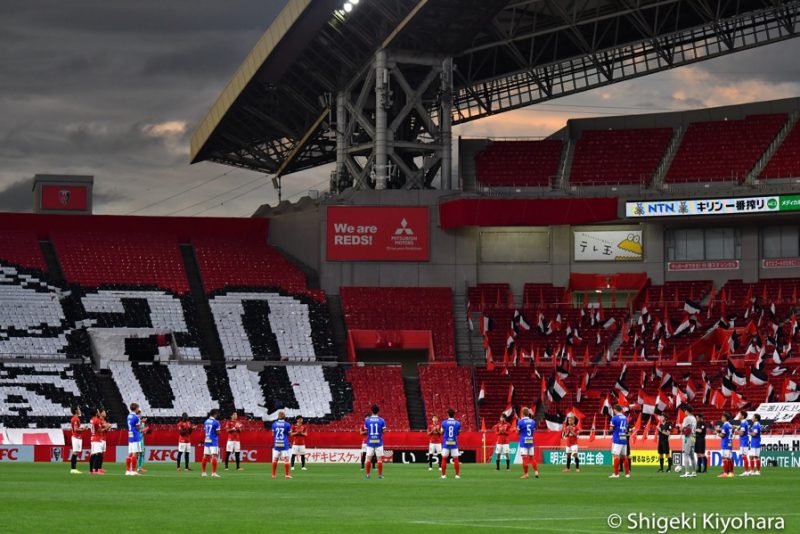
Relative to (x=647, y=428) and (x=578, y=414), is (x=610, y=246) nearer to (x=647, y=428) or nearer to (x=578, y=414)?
(x=578, y=414)

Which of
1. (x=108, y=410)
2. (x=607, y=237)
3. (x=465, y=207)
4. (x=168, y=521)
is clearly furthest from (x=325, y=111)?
(x=168, y=521)

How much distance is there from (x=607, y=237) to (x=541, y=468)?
32.5 meters

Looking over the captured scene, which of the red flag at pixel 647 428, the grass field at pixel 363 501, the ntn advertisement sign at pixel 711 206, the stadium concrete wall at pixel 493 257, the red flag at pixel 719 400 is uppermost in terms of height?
the ntn advertisement sign at pixel 711 206

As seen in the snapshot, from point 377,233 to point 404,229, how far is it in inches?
64.1

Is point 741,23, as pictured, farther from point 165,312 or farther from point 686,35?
point 165,312


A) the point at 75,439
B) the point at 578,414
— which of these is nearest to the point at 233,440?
the point at 75,439

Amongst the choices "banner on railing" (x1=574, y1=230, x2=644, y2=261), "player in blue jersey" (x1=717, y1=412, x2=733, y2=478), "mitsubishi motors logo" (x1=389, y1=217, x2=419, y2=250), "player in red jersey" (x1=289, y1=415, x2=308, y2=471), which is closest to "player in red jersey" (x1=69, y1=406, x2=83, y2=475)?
"player in red jersey" (x1=289, y1=415, x2=308, y2=471)

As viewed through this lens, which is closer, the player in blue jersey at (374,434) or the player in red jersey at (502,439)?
the player in blue jersey at (374,434)

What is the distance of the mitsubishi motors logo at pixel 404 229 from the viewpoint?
82938mm

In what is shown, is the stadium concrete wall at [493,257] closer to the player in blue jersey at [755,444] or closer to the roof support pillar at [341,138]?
the roof support pillar at [341,138]

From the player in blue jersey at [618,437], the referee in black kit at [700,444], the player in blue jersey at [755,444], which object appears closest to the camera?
the player in blue jersey at [618,437]

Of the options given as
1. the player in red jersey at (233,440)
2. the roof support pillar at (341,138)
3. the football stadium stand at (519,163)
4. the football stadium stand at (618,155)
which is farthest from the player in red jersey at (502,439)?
the roof support pillar at (341,138)

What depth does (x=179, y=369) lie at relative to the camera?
249ft

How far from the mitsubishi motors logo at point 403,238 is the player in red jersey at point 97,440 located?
129 ft
